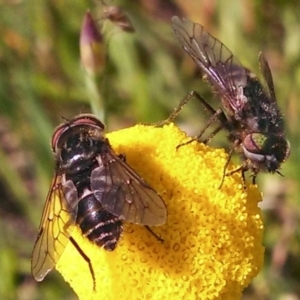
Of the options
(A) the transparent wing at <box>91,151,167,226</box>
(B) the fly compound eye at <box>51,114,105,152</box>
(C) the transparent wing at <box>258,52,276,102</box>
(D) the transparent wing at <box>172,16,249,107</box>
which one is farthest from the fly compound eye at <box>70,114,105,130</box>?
(C) the transparent wing at <box>258,52,276,102</box>

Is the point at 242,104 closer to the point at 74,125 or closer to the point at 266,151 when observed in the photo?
the point at 266,151

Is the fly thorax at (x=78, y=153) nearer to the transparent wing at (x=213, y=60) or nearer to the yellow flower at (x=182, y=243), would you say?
the yellow flower at (x=182, y=243)

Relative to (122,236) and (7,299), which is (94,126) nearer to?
(122,236)

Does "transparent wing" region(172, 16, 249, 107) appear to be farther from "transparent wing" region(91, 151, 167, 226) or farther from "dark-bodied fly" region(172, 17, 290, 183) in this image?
"transparent wing" region(91, 151, 167, 226)

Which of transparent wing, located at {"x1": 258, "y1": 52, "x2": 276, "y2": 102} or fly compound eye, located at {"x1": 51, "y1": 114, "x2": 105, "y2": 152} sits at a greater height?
transparent wing, located at {"x1": 258, "y1": 52, "x2": 276, "y2": 102}

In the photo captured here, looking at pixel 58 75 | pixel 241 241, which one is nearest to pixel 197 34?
pixel 241 241

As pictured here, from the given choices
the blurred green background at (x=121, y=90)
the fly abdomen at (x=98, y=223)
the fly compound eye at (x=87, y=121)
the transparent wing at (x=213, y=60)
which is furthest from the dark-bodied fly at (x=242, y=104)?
the blurred green background at (x=121, y=90)

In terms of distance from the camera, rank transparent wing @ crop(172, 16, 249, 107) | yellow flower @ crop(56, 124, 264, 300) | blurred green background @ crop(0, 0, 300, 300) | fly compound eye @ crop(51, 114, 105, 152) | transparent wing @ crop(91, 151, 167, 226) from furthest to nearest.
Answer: blurred green background @ crop(0, 0, 300, 300), transparent wing @ crop(172, 16, 249, 107), fly compound eye @ crop(51, 114, 105, 152), yellow flower @ crop(56, 124, 264, 300), transparent wing @ crop(91, 151, 167, 226)
